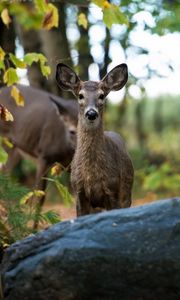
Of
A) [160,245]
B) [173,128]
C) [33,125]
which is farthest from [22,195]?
[173,128]

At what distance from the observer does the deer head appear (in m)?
7.59

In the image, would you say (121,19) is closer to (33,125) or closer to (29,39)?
(33,125)

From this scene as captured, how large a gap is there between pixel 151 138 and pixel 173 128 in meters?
2.60

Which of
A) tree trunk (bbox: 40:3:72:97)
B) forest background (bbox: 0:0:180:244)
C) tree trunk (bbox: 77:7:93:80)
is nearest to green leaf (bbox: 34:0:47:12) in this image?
forest background (bbox: 0:0:180:244)

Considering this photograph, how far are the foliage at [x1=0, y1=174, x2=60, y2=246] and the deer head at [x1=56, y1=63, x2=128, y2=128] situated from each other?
2.68 feet

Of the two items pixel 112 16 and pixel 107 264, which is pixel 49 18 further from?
pixel 107 264

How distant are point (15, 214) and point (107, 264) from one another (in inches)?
83.0

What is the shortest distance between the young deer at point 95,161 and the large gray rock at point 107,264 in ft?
7.11

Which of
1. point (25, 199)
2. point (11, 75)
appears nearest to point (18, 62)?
point (11, 75)

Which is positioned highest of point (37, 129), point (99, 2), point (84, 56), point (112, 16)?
point (84, 56)

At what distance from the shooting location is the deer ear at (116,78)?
8156 mm

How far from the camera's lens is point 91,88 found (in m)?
7.78

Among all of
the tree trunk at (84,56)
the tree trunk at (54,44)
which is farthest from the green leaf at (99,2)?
the tree trunk at (84,56)

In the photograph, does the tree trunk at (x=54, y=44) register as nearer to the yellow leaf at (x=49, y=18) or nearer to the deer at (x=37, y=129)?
the deer at (x=37, y=129)
